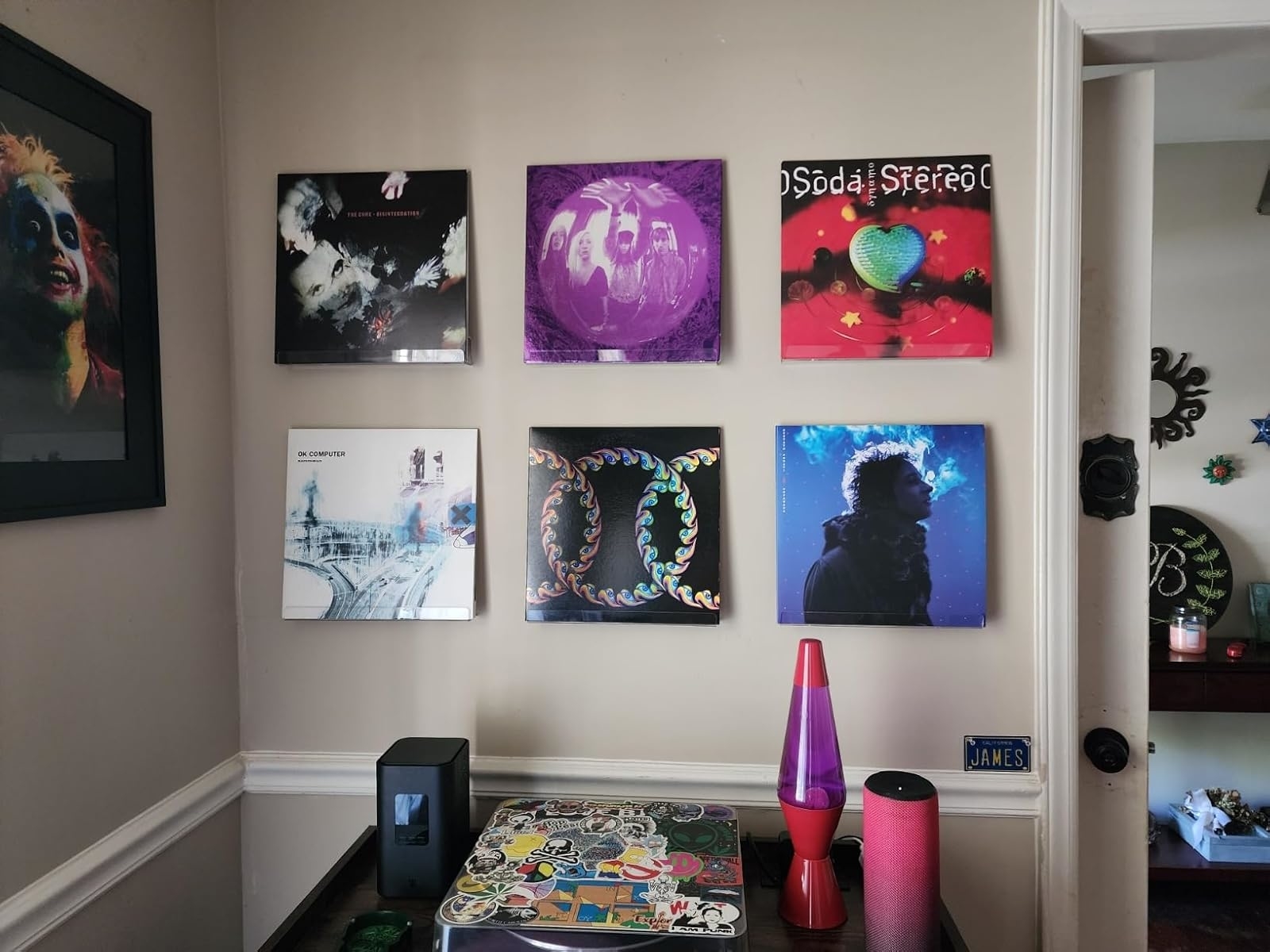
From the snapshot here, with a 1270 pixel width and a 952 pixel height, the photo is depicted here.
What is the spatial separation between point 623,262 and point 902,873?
103cm

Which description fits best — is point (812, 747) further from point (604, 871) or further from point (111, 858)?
point (111, 858)

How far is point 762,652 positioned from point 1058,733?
1.63 feet

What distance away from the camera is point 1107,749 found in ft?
4.26

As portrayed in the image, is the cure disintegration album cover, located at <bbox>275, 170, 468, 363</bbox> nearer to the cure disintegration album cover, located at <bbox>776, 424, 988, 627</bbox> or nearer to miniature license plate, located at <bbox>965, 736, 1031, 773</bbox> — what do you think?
the cure disintegration album cover, located at <bbox>776, 424, 988, 627</bbox>

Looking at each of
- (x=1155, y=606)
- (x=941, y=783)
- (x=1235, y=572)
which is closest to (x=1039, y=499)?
(x=941, y=783)

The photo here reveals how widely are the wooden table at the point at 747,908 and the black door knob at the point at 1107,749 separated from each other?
39cm

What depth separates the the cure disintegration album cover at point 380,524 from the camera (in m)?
1.36

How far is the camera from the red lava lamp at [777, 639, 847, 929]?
110 cm

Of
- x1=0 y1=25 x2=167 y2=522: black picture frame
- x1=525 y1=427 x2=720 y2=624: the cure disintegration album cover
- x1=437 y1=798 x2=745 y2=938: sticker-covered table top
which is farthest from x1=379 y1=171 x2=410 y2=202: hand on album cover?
x1=437 y1=798 x2=745 y2=938: sticker-covered table top

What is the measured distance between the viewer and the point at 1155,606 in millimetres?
2811

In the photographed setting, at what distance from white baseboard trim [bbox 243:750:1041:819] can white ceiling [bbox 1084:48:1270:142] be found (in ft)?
5.67

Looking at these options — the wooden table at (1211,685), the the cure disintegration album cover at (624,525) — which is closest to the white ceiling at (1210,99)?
the the cure disintegration album cover at (624,525)

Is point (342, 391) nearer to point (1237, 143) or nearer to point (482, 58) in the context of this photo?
point (482, 58)

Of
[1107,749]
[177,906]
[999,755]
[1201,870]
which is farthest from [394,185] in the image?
[1201,870]
